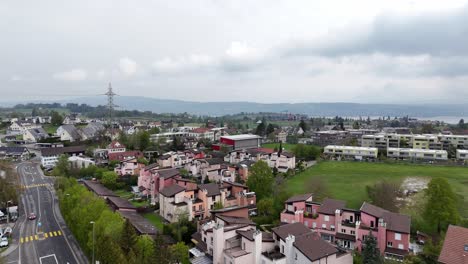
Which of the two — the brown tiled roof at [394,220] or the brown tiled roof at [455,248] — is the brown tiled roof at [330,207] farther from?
the brown tiled roof at [455,248]

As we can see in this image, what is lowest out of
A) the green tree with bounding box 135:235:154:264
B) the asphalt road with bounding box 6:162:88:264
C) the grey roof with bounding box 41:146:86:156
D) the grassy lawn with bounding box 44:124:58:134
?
the asphalt road with bounding box 6:162:88:264

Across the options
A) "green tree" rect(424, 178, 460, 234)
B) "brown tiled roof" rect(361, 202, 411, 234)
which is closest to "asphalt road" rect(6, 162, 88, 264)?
"brown tiled roof" rect(361, 202, 411, 234)

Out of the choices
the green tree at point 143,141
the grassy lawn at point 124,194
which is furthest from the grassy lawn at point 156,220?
the green tree at point 143,141

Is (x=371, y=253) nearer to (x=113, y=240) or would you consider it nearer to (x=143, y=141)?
(x=113, y=240)

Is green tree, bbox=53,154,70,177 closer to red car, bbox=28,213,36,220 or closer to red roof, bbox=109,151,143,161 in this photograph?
red roof, bbox=109,151,143,161

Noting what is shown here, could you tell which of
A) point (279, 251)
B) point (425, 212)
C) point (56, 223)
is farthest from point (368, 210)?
point (56, 223)

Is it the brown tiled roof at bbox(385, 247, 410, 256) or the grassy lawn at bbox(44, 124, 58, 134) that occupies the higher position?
the grassy lawn at bbox(44, 124, 58, 134)

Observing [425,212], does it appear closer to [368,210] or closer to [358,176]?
[368,210]
